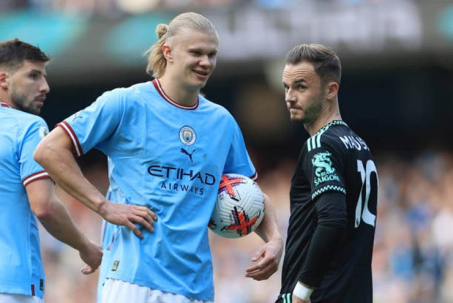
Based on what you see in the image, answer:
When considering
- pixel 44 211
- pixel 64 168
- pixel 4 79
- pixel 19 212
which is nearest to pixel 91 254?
pixel 44 211

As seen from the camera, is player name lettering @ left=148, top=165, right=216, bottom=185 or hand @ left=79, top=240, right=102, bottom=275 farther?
hand @ left=79, top=240, right=102, bottom=275

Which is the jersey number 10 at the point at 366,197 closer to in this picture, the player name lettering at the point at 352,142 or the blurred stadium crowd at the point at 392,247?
the player name lettering at the point at 352,142

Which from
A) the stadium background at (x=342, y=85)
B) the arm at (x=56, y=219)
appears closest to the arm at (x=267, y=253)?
the arm at (x=56, y=219)

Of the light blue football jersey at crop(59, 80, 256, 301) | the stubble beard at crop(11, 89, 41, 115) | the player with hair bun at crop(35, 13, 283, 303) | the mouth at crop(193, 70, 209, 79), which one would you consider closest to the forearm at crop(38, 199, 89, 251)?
the player with hair bun at crop(35, 13, 283, 303)

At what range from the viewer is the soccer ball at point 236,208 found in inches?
229

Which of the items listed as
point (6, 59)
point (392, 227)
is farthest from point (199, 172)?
point (392, 227)

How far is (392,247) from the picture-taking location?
13070 mm

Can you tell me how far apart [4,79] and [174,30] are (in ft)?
4.93

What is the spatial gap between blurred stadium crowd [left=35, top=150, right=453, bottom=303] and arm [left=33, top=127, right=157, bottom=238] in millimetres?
7452

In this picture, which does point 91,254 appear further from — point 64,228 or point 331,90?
point 331,90

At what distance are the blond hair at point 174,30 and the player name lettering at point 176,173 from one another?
704 mm

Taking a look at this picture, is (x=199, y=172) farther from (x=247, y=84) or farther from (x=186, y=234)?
(x=247, y=84)

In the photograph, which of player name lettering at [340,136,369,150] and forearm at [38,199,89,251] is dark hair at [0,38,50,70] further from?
player name lettering at [340,136,369,150]

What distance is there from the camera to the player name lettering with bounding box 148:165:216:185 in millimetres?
5578
